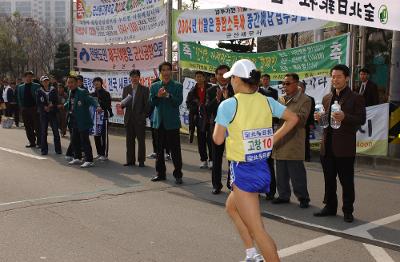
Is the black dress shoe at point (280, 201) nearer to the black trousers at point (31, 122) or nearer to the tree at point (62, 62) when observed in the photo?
the black trousers at point (31, 122)

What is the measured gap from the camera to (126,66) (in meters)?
15.6

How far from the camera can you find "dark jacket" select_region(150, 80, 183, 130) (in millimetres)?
7887

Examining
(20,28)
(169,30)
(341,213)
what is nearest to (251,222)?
(341,213)

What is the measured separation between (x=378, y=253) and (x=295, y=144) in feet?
6.66

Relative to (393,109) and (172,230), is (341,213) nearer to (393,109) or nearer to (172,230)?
(172,230)

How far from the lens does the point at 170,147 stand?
790 cm

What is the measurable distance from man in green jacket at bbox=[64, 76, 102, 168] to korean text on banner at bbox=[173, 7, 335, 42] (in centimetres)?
417

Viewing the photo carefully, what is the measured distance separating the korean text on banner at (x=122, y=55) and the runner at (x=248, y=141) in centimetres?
1049

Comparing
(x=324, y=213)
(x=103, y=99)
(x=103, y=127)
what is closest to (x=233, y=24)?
(x=103, y=99)

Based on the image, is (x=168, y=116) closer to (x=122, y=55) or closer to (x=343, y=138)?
(x=343, y=138)

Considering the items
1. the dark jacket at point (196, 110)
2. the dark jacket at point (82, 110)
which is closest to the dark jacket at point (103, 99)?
the dark jacket at point (82, 110)

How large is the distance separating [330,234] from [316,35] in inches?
381

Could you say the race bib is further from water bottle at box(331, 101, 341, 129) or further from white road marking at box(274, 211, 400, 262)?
water bottle at box(331, 101, 341, 129)

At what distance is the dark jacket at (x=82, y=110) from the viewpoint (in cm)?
946
